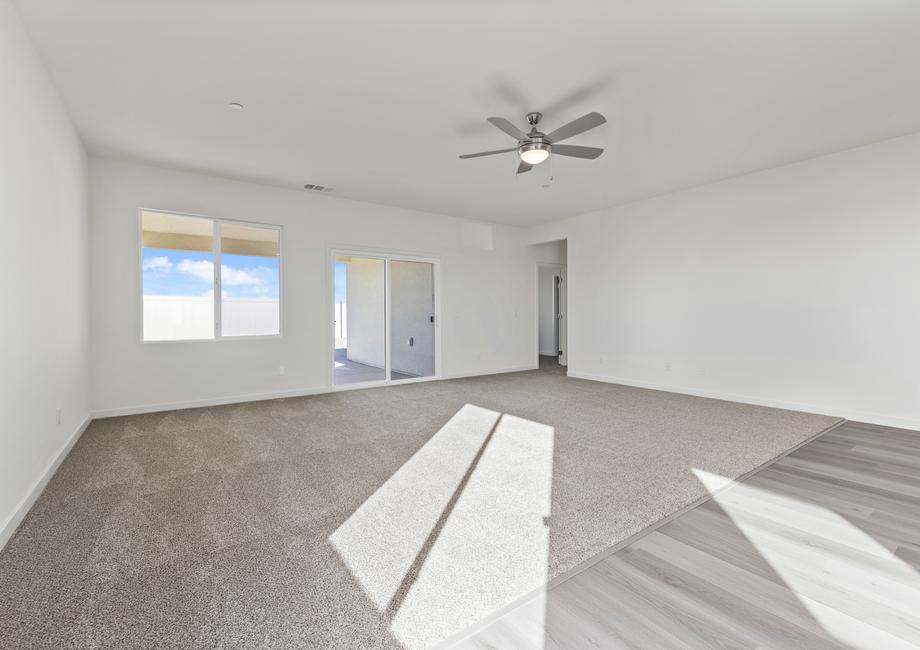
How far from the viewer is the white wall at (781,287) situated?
13.4 ft

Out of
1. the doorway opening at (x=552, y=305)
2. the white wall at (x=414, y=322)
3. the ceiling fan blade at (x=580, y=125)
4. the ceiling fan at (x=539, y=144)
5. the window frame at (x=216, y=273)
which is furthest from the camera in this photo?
the doorway opening at (x=552, y=305)

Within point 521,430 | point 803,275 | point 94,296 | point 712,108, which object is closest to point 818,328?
point 803,275

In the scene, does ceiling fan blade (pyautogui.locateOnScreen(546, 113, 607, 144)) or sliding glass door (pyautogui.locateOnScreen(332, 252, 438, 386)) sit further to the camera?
sliding glass door (pyautogui.locateOnScreen(332, 252, 438, 386))

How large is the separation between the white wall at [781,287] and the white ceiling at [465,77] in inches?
21.8

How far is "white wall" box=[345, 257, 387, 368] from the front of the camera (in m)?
6.60

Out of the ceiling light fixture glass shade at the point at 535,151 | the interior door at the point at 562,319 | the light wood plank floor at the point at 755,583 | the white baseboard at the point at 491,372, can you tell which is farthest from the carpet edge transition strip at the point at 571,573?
the interior door at the point at 562,319

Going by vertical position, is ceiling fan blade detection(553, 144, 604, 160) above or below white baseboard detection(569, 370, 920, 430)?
above

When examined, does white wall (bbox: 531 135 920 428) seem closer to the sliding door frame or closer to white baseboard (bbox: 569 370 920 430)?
white baseboard (bbox: 569 370 920 430)

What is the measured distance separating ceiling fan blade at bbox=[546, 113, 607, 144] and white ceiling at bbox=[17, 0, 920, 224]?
0.94ft

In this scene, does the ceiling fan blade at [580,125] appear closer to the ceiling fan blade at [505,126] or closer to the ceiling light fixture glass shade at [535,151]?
the ceiling light fixture glass shade at [535,151]

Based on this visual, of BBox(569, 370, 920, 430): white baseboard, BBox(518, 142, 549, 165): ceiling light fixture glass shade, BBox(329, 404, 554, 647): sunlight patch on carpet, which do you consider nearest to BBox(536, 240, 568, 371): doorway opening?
BBox(569, 370, 920, 430): white baseboard

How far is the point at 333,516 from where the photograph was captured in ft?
7.56

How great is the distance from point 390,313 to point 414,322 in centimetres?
55

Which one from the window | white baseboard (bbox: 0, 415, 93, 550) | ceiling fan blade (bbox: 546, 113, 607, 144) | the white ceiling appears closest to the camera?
white baseboard (bbox: 0, 415, 93, 550)
